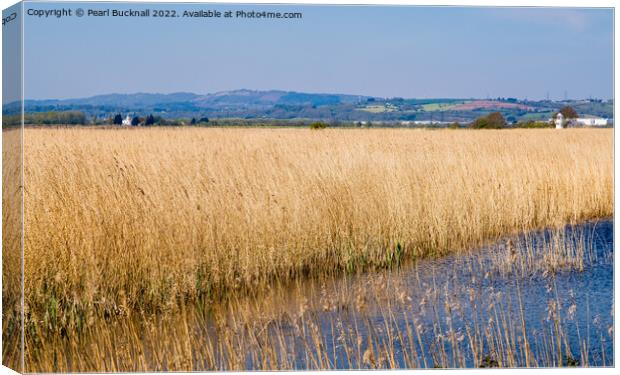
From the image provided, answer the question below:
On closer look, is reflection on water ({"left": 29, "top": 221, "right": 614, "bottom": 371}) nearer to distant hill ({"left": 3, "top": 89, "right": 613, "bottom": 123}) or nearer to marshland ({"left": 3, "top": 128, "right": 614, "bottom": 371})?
marshland ({"left": 3, "top": 128, "right": 614, "bottom": 371})

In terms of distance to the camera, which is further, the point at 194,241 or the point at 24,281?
the point at 194,241

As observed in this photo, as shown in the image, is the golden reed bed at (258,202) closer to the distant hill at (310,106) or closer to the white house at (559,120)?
the white house at (559,120)

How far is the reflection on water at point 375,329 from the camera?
463 cm

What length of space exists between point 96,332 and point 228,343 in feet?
2.59

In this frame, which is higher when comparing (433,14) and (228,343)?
(433,14)

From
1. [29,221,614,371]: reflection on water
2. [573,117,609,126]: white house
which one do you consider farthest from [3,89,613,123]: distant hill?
[29,221,614,371]: reflection on water

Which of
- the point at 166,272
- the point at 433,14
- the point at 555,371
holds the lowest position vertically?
the point at 555,371

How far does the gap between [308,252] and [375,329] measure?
1.32m

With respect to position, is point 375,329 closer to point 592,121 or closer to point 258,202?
point 258,202

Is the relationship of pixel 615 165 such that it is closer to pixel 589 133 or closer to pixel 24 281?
pixel 589 133

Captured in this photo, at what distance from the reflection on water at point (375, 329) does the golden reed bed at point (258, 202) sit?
26 cm

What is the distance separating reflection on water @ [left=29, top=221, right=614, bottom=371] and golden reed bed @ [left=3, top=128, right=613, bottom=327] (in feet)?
0.85

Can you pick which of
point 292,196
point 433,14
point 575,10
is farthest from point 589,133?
point 292,196

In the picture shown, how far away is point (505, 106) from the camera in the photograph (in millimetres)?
5727
